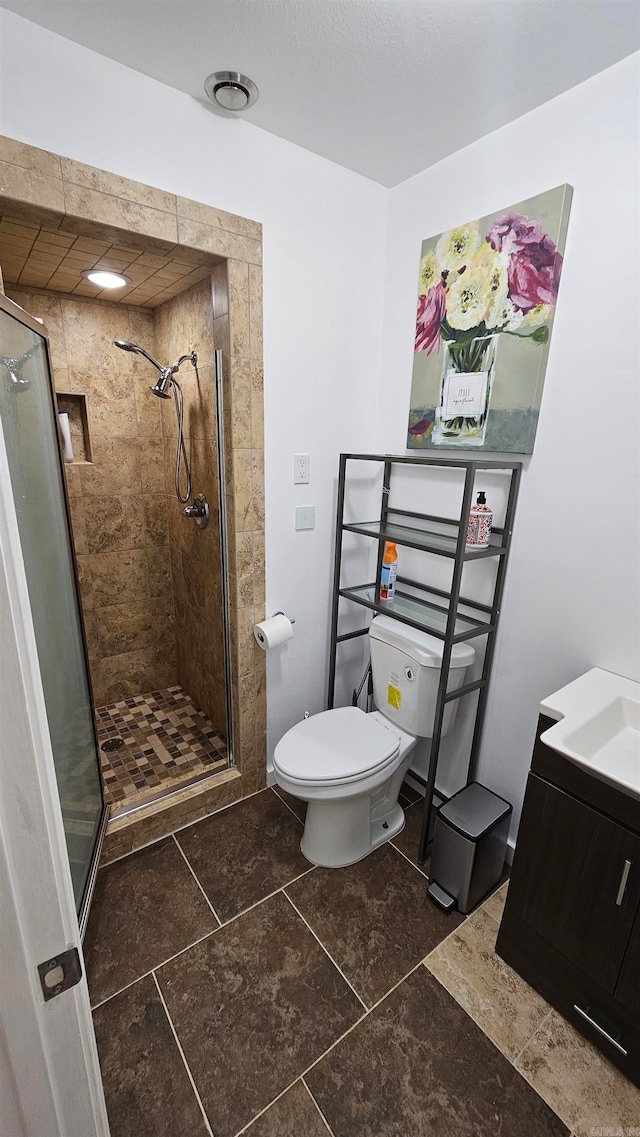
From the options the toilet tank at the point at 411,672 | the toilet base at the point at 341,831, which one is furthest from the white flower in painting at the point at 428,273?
the toilet base at the point at 341,831

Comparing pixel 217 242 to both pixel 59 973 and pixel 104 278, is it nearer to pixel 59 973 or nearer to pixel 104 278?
pixel 104 278

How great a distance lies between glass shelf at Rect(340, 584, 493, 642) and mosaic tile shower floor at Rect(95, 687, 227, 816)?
948 millimetres

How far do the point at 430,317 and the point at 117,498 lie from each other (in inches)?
67.1

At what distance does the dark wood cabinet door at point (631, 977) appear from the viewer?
106 cm

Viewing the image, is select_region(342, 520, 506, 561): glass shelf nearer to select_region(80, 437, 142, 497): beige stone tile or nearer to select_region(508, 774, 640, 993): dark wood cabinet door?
select_region(508, 774, 640, 993): dark wood cabinet door

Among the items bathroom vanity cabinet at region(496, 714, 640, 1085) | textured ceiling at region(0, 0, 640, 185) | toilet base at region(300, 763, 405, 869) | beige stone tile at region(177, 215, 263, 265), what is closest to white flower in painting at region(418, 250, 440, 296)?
textured ceiling at region(0, 0, 640, 185)

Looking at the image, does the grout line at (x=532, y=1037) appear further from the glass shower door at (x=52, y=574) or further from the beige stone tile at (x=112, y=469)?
the beige stone tile at (x=112, y=469)

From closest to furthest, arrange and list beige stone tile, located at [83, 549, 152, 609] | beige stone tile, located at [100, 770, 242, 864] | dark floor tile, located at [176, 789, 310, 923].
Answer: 1. dark floor tile, located at [176, 789, 310, 923]
2. beige stone tile, located at [100, 770, 242, 864]
3. beige stone tile, located at [83, 549, 152, 609]

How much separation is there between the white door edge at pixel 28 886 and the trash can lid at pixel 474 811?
1176 mm

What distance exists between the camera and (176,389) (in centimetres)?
211

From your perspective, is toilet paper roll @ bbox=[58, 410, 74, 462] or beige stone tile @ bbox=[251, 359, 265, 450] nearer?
beige stone tile @ bbox=[251, 359, 265, 450]

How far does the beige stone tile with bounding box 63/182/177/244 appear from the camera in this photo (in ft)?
4.08

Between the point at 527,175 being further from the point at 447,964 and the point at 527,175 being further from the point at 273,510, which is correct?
the point at 447,964

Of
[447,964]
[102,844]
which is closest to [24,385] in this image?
[102,844]
